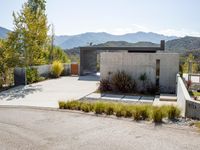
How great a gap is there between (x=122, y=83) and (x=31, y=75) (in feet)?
21.1

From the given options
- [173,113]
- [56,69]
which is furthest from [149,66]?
[56,69]

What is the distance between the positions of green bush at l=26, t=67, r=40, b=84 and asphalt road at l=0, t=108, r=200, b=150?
819 centimetres

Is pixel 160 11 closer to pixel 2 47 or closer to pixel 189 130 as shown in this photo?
pixel 2 47

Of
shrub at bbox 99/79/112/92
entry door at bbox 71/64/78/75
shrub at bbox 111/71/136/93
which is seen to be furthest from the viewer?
entry door at bbox 71/64/78/75

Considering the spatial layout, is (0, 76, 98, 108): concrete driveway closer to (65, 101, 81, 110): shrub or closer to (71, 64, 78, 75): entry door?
(65, 101, 81, 110): shrub

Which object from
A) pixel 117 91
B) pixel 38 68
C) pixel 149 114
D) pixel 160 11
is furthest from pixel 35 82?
pixel 149 114

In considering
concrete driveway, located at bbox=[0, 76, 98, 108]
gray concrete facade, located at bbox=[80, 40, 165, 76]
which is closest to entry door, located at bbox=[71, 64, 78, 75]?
gray concrete facade, located at bbox=[80, 40, 165, 76]

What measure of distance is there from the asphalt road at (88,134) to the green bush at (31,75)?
26.9ft

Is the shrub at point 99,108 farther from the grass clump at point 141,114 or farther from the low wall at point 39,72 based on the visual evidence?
the low wall at point 39,72

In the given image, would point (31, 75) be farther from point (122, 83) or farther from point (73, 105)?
point (73, 105)

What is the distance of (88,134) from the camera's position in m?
6.29

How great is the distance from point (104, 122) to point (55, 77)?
13319mm

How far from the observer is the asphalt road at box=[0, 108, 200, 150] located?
216 inches

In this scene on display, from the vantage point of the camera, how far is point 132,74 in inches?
547
